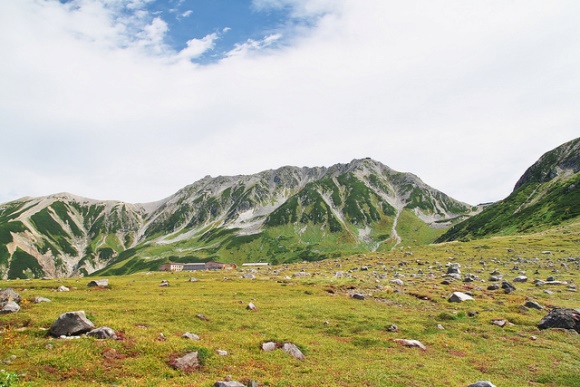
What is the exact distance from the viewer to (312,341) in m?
28.8

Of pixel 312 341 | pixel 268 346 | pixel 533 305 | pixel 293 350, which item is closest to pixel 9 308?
pixel 268 346

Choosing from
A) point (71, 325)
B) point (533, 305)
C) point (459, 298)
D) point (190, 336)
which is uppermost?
point (71, 325)

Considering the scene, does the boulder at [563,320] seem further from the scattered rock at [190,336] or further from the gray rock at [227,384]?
the scattered rock at [190,336]

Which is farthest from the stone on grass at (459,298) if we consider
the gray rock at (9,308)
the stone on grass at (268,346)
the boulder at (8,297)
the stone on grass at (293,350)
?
the boulder at (8,297)

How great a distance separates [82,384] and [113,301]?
26537 mm

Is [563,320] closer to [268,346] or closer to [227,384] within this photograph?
[268,346]

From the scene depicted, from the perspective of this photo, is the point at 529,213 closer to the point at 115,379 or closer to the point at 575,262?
the point at 575,262

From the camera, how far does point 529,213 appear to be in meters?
186

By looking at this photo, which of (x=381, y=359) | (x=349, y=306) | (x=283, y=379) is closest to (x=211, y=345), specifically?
(x=283, y=379)

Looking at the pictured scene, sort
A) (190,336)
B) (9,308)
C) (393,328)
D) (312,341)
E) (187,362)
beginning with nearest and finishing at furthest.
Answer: (187,362), (190,336), (9,308), (312,341), (393,328)

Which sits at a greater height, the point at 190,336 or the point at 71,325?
the point at 71,325

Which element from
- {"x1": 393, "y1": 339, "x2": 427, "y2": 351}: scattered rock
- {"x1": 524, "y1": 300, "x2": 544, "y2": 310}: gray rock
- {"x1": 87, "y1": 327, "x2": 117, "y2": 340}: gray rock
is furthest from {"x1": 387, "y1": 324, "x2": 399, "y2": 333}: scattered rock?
{"x1": 87, "y1": 327, "x2": 117, "y2": 340}: gray rock

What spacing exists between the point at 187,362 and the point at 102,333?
Result: 23.3 feet

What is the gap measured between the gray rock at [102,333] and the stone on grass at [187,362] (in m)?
5.55
